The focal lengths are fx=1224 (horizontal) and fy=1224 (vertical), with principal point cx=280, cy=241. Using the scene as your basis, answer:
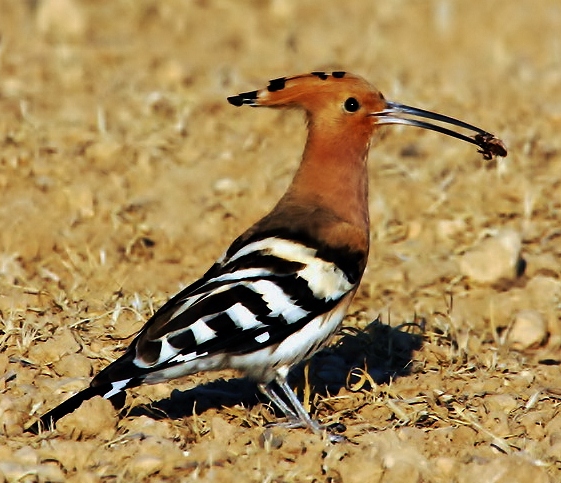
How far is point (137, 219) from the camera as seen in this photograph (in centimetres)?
501

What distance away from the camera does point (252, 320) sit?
3.34m

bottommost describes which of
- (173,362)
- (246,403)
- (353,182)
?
(246,403)

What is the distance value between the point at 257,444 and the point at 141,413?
1.26 ft

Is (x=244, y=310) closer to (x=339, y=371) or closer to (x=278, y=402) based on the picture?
(x=278, y=402)

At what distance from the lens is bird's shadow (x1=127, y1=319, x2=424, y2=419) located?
3.62 meters

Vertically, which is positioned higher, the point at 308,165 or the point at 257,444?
the point at 308,165

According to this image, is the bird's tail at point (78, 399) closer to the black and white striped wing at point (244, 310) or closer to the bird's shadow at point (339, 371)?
the black and white striped wing at point (244, 310)

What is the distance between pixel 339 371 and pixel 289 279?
63 centimetres

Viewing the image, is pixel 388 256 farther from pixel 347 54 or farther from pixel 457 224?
pixel 347 54

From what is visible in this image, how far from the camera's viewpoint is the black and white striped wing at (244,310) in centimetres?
325

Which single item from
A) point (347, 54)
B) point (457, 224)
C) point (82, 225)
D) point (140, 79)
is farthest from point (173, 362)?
point (347, 54)

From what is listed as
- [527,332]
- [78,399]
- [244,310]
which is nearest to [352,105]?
[244,310]

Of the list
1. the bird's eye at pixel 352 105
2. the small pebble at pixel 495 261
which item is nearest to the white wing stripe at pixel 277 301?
the bird's eye at pixel 352 105

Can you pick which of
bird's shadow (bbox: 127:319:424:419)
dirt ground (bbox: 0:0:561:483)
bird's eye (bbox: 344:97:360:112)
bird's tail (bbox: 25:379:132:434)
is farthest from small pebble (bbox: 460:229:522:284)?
bird's tail (bbox: 25:379:132:434)
